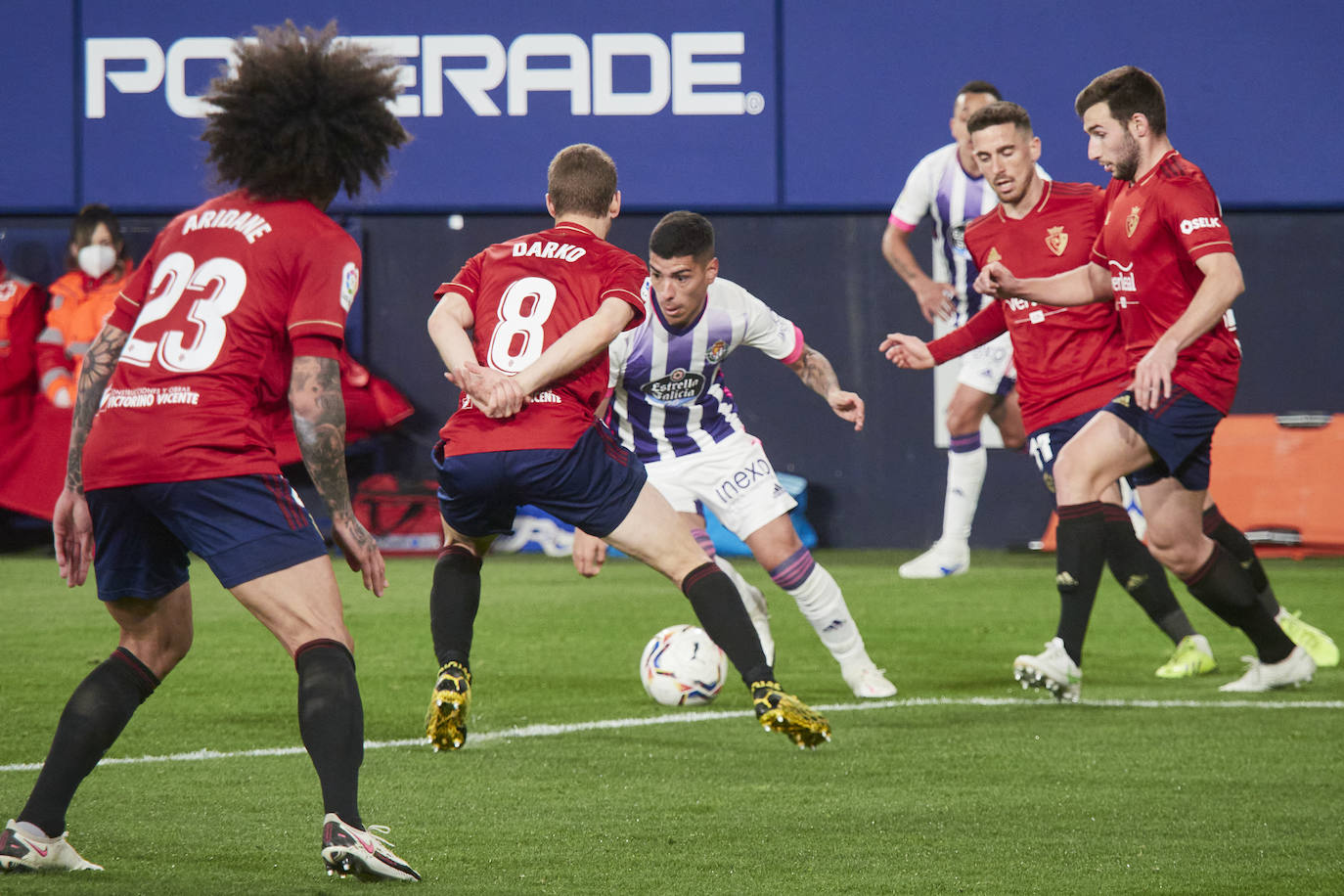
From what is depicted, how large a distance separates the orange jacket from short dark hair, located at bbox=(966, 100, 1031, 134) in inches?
295

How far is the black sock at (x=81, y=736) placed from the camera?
3.57m

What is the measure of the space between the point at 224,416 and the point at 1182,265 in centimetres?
367

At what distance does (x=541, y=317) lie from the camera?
15.3 ft

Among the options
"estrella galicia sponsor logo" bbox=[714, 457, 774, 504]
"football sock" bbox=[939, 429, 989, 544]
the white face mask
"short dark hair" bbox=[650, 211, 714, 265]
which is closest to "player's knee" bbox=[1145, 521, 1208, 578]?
"estrella galicia sponsor logo" bbox=[714, 457, 774, 504]

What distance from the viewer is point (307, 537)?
11.8ft

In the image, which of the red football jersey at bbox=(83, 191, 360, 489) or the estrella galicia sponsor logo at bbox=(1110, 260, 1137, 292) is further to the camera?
the estrella galicia sponsor logo at bbox=(1110, 260, 1137, 292)

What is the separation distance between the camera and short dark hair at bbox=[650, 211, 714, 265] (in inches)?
A: 237

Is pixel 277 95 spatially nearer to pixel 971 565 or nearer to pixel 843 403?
pixel 843 403

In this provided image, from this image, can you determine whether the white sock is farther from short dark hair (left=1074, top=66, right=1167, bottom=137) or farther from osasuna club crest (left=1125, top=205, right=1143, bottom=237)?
short dark hair (left=1074, top=66, right=1167, bottom=137)

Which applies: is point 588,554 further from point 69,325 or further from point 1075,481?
point 69,325

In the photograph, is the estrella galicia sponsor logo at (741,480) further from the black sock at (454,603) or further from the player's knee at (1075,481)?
the black sock at (454,603)

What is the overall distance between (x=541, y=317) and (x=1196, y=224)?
2.44 meters

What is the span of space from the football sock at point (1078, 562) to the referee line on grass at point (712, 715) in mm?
338

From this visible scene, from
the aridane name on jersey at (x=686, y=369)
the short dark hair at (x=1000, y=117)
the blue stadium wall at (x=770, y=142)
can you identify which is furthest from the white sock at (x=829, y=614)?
the blue stadium wall at (x=770, y=142)
